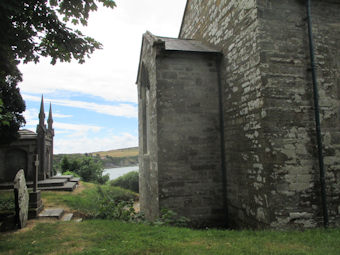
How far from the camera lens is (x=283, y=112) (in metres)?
6.07

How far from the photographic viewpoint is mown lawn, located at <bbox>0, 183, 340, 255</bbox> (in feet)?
14.7

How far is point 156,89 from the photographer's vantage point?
26.6ft

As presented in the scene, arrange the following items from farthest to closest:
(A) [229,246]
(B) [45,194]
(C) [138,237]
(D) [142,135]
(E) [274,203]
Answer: (B) [45,194], (D) [142,135], (E) [274,203], (C) [138,237], (A) [229,246]

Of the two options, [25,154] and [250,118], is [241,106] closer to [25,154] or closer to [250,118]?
[250,118]

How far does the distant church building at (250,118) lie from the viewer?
5.96 metres

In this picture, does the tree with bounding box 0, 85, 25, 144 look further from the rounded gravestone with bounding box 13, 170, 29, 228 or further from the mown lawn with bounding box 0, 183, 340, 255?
the mown lawn with bounding box 0, 183, 340, 255

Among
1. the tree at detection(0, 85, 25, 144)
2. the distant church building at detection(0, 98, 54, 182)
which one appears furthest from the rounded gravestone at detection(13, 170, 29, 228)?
the distant church building at detection(0, 98, 54, 182)

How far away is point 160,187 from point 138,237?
8.19 feet

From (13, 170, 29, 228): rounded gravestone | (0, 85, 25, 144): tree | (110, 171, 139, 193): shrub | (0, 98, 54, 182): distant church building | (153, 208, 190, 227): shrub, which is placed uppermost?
(0, 85, 25, 144): tree

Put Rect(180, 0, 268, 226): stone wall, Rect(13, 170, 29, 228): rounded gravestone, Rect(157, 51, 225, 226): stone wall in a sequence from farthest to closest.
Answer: Rect(157, 51, 225, 226): stone wall → Rect(13, 170, 29, 228): rounded gravestone → Rect(180, 0, 268, 226): stone wall

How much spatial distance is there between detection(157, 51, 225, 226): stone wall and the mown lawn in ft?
6.23

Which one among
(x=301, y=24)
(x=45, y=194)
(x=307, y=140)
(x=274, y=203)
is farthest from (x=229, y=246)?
(x=45, y=194)

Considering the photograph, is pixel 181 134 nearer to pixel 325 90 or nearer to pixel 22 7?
pixel 325 90

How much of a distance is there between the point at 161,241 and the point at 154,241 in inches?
5.8
